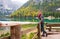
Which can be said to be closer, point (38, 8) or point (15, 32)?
point (15, 32)

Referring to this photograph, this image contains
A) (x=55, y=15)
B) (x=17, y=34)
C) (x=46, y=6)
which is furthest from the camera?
(x=46, y=6)

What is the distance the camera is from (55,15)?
840 cm

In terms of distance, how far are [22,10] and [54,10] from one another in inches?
62.1

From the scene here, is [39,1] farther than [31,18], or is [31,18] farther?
[39,1]

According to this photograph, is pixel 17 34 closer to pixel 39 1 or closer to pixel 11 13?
pixel 11 13

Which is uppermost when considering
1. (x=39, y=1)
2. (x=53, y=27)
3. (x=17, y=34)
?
(x=39, y=1)

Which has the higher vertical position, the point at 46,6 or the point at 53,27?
the point at 46,6

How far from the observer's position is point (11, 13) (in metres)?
8.41

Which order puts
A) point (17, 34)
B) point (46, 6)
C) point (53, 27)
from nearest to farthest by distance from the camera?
point (17, 34) < point (53, 27) < point (46, 6)

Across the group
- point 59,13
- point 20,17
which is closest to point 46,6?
point 59,13

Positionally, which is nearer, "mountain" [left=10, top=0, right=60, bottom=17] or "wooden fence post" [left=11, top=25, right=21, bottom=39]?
"wooden fence post" [left=11, top=25, right=21, bottom=39]

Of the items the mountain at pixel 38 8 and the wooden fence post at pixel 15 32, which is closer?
the wooden fence post at pixel 15 32

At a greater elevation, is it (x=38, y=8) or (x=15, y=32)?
(x=38, y=8)

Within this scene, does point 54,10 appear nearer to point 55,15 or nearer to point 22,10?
point 55,15
